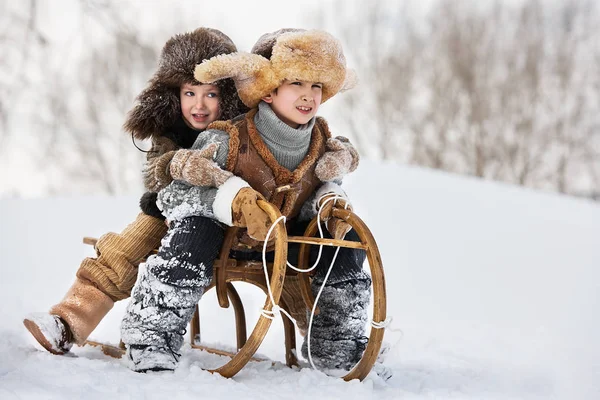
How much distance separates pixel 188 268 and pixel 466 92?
28.7 feet

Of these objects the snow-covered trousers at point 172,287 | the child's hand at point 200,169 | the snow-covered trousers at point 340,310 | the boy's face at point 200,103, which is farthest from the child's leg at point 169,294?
the boy's face at point 200,103

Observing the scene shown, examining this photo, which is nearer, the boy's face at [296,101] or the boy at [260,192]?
the boy at [260,192]

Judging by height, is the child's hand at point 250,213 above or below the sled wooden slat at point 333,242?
above

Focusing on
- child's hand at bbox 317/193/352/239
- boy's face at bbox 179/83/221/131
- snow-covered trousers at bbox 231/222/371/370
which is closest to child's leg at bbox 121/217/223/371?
snow-covered trousers at bbox 231/222/371/370

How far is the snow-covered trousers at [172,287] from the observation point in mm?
1909

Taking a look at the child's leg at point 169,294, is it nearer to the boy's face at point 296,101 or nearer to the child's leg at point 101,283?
the child's leg at point 101,283

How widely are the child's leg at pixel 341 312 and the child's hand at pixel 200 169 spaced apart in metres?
0.44

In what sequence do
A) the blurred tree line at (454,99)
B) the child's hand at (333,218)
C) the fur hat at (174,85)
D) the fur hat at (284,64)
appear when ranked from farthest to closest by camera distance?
the blurred tree line at (454,99) < the fur hat at (174,85) < the child's hand at (333,218) < the fur hat at (284,64)

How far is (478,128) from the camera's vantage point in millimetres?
10047

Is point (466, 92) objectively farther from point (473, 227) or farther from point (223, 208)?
point (223, 208)

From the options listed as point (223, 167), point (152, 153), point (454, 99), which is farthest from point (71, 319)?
point (454, 99)

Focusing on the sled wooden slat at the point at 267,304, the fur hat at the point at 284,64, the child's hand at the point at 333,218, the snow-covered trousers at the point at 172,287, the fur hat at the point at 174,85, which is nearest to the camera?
the sled wooden slat at the point at 267,304

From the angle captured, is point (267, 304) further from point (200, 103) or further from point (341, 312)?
point (200, 103)

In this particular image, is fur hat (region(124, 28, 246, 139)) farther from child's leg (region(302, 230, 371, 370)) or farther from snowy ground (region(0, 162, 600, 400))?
snowy ground (region(0, 162, 600, 400))
